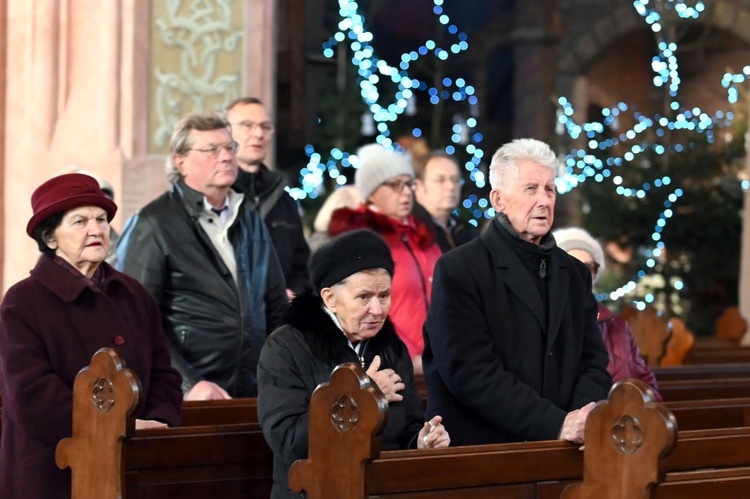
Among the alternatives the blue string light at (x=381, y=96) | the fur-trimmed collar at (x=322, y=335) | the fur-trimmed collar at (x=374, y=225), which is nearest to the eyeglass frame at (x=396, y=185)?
the fur-trimmed collar at (x=374, y=225)

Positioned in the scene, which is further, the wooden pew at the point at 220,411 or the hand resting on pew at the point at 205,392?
the hand resting on pew at the point at 205,392

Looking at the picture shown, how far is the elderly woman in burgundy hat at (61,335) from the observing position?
12.2 ft

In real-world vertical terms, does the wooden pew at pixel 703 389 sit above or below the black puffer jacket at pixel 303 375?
below

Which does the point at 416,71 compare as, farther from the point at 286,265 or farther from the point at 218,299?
the point at 218,299

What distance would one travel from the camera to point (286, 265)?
5703 mm

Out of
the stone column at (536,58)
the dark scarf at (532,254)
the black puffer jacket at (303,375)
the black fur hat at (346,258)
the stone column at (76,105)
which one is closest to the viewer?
the black puffer jacket at (303,375)

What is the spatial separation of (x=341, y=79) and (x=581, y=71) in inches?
152

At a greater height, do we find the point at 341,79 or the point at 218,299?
the point at 341,79

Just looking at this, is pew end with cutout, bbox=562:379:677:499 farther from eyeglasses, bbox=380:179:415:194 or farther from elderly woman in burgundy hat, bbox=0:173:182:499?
eyeglasses, bbox=380:179:415:194

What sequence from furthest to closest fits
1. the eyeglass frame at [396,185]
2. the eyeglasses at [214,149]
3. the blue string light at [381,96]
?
the blue string light at [381,96], the eyeglass frame at [396,185], the eyeglasses at [214,149]

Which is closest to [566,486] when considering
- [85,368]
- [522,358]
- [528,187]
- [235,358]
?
[522,358]

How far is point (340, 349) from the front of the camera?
363cm

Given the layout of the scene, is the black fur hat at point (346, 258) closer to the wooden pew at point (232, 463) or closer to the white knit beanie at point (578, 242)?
the wooden pew at point (232, 463)

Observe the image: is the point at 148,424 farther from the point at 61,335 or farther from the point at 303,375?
the point at 303,375
